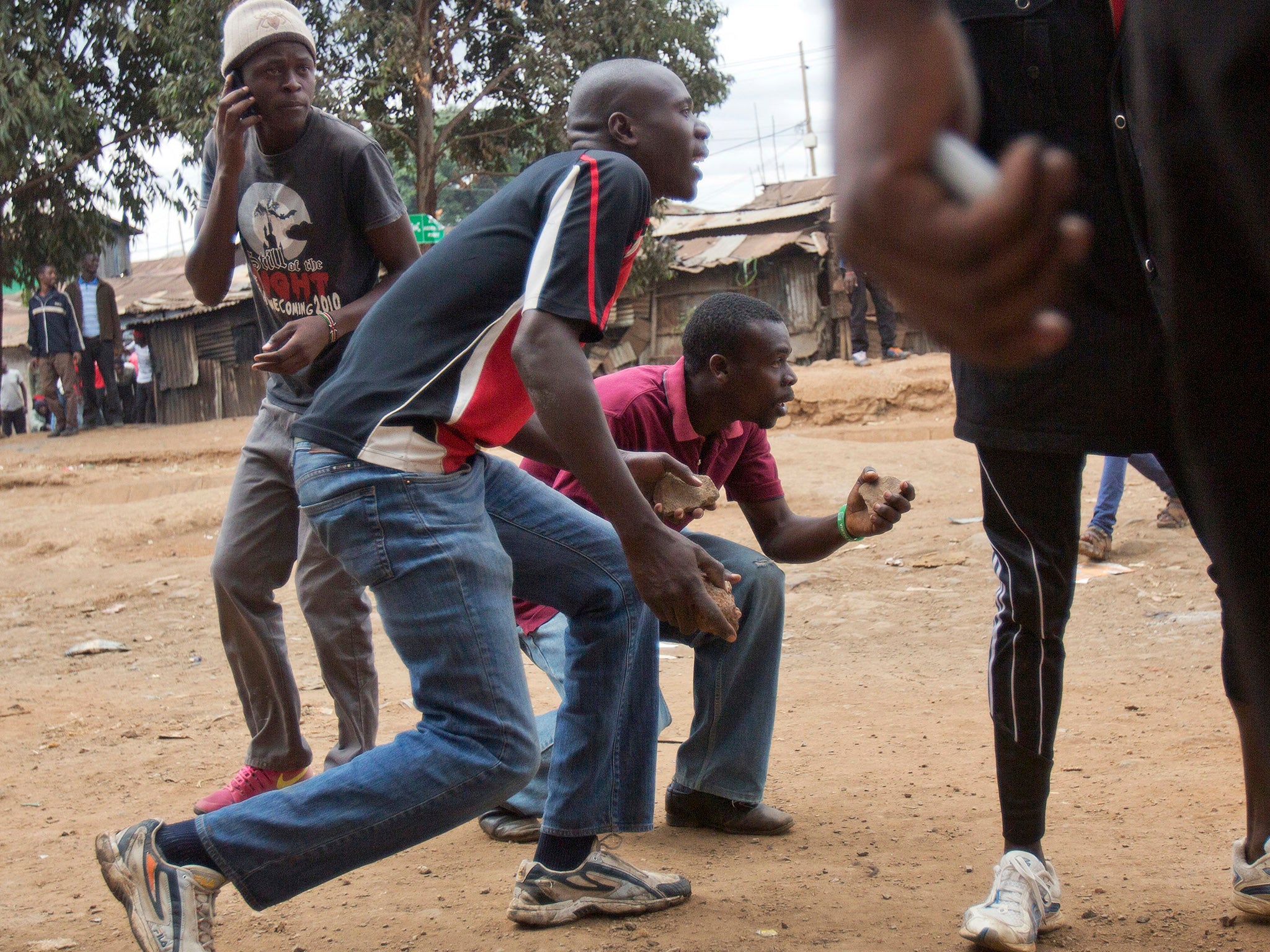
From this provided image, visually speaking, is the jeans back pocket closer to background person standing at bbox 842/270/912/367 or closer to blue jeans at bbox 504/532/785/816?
blue jeans at bbox 504/532/785/816

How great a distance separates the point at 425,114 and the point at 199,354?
33.0 feet

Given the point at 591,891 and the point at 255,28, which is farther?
the point at 255,28

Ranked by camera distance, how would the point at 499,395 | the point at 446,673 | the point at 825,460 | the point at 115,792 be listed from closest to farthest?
the point at 446,673
the point at 499,395
the point at 115,792
the point at 825,460

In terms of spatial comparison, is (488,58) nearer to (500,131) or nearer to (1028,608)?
(500,131)

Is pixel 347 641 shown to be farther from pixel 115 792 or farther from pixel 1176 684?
pixel 1176 684

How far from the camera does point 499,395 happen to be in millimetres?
2238

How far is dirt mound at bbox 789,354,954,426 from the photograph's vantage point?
14906mm

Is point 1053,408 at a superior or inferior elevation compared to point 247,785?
superior

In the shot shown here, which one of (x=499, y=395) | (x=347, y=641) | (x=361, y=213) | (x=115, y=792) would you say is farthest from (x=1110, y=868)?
(x=115, y=792)

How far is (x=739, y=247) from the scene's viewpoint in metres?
21.5

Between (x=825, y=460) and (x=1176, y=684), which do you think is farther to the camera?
(x=825, y=460)

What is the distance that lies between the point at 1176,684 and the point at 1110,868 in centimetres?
191

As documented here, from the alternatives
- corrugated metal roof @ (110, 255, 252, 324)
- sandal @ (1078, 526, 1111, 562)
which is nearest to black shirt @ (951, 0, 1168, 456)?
sandal @ (1078, 526, 1111, 562)

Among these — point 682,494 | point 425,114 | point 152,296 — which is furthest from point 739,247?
point 682,494
